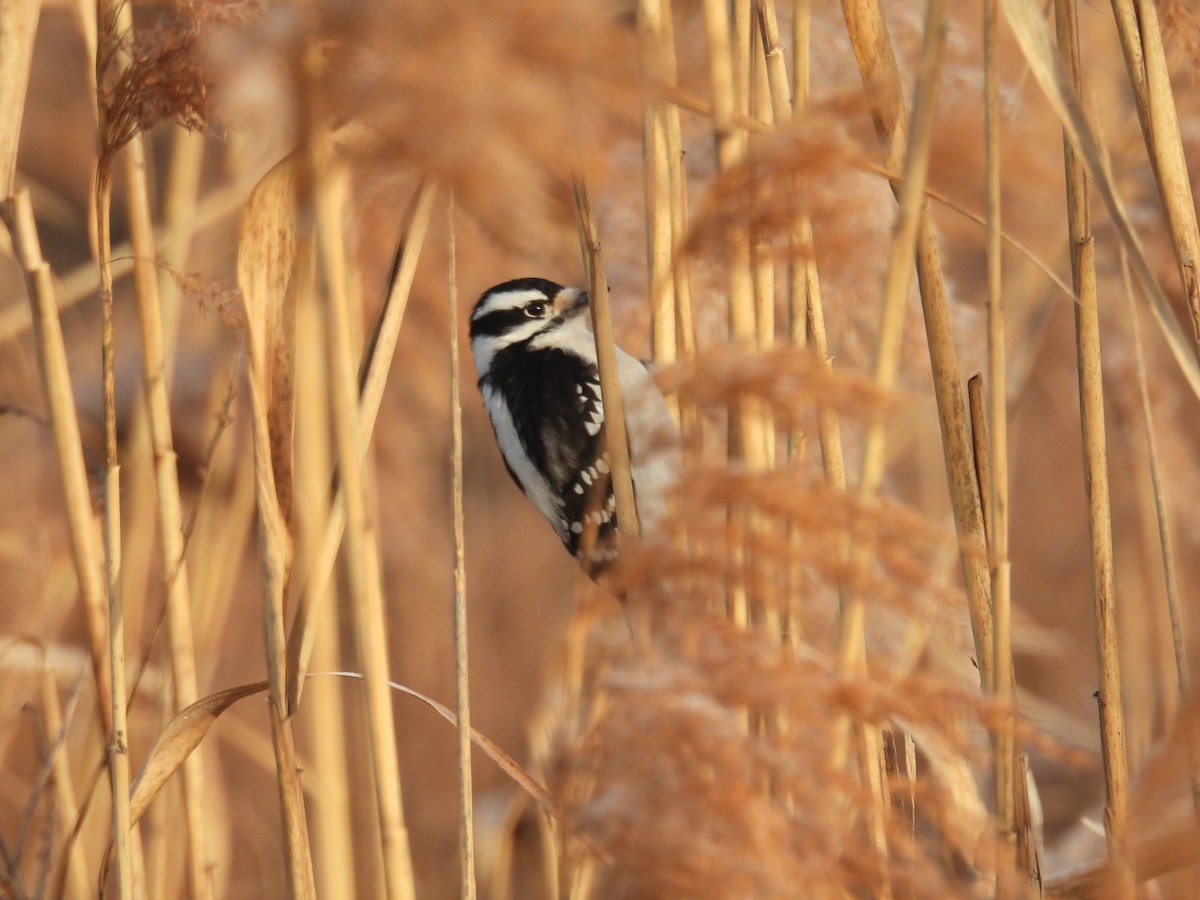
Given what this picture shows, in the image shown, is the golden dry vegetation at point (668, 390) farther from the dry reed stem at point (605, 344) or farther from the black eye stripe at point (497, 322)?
the black eye stripe at point (497, 322)

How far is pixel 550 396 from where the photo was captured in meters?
2.68

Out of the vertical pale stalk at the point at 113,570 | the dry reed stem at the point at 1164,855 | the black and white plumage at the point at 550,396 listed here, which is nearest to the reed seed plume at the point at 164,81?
the vertical pale stalk at the point at 113,570

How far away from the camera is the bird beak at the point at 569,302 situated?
268 cm

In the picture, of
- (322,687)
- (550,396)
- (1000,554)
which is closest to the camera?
(1000,554)

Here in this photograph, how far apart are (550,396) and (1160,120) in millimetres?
1618

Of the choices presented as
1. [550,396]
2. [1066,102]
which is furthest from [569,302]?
[1066,102]

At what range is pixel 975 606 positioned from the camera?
4.09ft

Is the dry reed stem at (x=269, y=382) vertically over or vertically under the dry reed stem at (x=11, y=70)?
under

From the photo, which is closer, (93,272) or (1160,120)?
(1160,120)

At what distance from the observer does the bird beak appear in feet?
8.80

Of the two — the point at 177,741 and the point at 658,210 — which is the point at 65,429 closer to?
the point at 177,741

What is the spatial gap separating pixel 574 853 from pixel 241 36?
619mm

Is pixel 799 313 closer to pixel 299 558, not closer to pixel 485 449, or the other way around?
pixel 299 558

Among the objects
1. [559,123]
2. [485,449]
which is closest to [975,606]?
[559,123]
